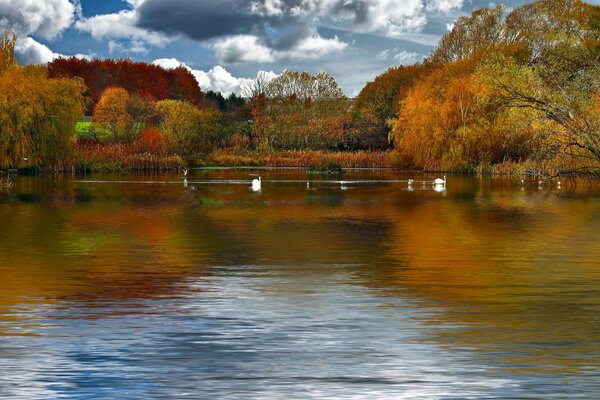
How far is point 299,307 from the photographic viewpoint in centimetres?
1441

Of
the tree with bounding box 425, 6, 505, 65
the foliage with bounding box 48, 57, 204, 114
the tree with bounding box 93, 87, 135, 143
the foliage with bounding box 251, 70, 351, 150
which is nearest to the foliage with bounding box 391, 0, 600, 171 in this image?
the tree with bounding box 425, 6, 505, 65

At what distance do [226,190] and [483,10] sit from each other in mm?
47689

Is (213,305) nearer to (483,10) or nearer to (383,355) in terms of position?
(383,355)

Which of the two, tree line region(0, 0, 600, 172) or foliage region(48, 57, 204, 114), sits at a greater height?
foliage region(48, 57, 204, 114)

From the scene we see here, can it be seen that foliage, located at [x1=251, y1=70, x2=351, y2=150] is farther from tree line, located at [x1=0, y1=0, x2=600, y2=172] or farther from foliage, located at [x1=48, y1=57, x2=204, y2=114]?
foliage, located at [x1=48, y1=57, x2=204, y2=114]

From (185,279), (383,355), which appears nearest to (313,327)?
(383,355)

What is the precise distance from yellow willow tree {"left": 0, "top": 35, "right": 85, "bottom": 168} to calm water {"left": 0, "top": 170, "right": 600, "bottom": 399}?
3576 cm

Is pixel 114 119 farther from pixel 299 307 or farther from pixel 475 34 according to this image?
pixel 299 307

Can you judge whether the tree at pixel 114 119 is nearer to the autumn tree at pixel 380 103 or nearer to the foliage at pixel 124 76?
the autumn tree at pixel 380 103

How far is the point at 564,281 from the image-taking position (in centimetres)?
1759

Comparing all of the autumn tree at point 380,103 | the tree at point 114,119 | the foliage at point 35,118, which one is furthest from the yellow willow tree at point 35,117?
the autumn tree at point 380,103

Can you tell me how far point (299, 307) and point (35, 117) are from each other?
57.2m

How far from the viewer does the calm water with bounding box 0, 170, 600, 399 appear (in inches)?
390

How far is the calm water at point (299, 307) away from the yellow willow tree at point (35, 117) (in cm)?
3576
